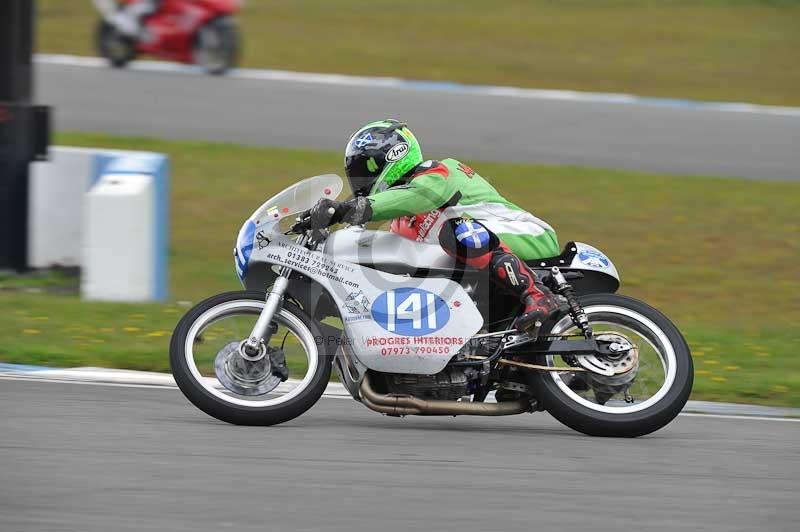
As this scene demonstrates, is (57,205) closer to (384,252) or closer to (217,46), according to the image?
(384,252)

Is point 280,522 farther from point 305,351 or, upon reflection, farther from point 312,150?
point 312,150

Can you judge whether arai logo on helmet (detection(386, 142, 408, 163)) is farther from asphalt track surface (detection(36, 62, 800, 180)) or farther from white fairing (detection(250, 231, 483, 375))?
asphalt track surface (detection(36, 62, 800, 180))

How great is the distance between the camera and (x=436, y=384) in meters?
6.43

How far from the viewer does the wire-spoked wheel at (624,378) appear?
632 centimetres

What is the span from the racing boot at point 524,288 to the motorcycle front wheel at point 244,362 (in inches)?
35.2

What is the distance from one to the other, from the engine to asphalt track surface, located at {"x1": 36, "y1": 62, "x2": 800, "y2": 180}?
9422 millimetres

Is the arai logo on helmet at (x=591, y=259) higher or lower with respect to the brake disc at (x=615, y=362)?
higher

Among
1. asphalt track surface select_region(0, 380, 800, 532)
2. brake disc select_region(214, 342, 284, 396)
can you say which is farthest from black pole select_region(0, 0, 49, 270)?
brake disc select_region(214, 342, 284, 396)

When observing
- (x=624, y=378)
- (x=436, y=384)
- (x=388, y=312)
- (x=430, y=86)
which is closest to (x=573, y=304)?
(x=624, y=378)

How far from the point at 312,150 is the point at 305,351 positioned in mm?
9609

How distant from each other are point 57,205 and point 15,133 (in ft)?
2.11

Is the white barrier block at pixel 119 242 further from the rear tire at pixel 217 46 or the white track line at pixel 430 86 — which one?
the rear tire at pixel 217 46

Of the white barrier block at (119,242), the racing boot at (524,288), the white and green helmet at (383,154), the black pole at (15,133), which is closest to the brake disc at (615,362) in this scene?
the racing boot at (524,288)

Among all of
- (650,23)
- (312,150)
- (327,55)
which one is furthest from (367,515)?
(650,23)
